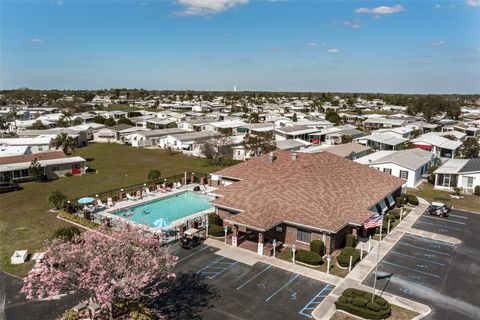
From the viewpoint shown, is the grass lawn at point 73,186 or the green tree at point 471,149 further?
the green tree at point 471,149

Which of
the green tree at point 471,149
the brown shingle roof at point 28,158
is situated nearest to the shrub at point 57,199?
the brown shingle roof at point 28,158

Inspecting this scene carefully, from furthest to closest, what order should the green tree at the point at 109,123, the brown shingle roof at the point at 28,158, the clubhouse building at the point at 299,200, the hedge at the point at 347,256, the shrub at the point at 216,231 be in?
the green tree at the point at 109,123
the brown shingle roof at the point at 28,158
the shrub at the point at 216,231
the clubhouse building at the point at 299,200
the hedge at the point at 347,256

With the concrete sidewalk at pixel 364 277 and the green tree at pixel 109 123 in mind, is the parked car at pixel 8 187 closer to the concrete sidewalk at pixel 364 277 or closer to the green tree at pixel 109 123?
the concrete sidewalk at pixel 364 277

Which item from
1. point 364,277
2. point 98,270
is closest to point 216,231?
point 364,277

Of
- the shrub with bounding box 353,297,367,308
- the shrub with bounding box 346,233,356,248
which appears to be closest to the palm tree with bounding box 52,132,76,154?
the shrub with bounding box 346,233,356,248

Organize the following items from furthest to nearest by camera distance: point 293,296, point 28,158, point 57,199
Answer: point 28,158 → point 57,199 → point 293,296

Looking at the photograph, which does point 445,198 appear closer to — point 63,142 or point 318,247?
point 318,247
